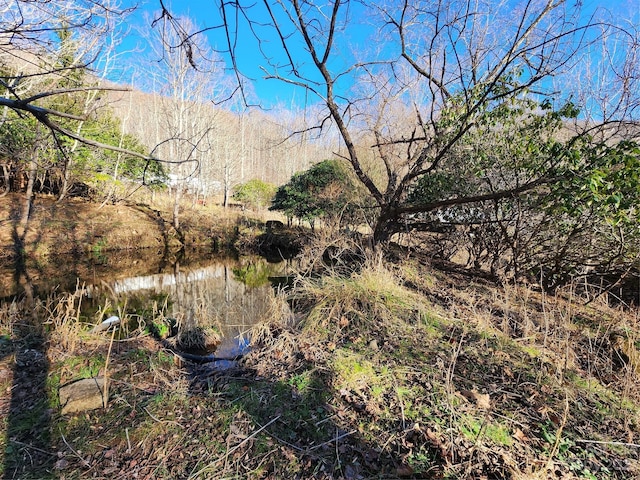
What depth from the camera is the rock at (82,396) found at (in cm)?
230

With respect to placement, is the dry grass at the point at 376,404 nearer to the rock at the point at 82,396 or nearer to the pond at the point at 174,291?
the rock at the point at 82,396

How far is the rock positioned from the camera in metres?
2.30

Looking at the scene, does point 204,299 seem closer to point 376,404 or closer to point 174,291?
point 174,291

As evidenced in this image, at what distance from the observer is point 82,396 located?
2.35 meters

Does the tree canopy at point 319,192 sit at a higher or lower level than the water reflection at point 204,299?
higher

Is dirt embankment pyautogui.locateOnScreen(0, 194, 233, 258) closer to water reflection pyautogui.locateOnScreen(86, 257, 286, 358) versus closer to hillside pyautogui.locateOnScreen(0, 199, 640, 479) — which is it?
water reflection pyautogui.locateOnScreen(86, 257, 286, 358)

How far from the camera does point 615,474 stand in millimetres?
1666

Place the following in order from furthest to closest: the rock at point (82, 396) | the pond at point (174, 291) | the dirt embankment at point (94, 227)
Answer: the dirt embankment at point (94, 227) → the pond at point (174, 291) → the rock at point (82, 396)

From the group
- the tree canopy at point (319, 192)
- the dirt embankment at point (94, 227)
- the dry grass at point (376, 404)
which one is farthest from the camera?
the tree canopy at point (319, 192)

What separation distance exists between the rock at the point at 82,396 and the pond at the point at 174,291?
4.51 ft

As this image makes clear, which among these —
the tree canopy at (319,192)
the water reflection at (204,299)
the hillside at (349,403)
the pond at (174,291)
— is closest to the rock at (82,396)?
the hillside at (349,403)

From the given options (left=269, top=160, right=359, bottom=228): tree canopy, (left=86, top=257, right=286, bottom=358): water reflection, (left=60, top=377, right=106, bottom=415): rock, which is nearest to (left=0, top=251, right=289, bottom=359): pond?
(left=86, top=257, right=286, bottom=358): water reflection

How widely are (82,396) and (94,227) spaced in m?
11.1

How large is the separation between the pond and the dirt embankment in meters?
0.75
